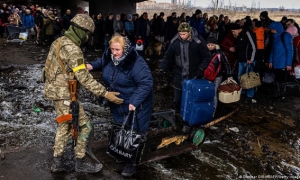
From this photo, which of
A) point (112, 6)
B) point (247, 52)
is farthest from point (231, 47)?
point (112, 6)

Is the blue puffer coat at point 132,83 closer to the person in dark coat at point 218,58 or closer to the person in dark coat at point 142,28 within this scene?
the person in dark coat at point 218,58

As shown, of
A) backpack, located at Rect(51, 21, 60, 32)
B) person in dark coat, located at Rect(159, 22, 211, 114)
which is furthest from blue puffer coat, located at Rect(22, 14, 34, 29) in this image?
person in dark coat, located at Rect(159, 22, 211, 114)

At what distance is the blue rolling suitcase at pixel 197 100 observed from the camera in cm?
510

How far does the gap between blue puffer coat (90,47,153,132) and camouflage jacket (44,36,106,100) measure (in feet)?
0.94

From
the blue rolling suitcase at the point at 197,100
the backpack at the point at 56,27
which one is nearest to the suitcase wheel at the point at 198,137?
the blue rolling suitcase at the point at 197,100

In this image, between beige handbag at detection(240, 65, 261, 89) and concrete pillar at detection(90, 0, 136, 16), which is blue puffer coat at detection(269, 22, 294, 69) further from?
concrete pillar at detection(90, 0, 136, 16)

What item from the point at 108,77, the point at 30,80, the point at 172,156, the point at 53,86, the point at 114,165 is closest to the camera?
the point at 53,86

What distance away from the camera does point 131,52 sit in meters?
3.69

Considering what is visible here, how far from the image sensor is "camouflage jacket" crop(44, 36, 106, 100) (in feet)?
11.3

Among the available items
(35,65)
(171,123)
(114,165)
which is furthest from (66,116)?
(35,65)

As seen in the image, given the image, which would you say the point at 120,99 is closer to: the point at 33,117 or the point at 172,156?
the point at 172,156

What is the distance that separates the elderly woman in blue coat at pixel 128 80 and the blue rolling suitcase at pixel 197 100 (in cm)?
142

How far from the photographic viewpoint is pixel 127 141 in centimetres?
369

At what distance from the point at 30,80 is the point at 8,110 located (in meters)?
2.64
